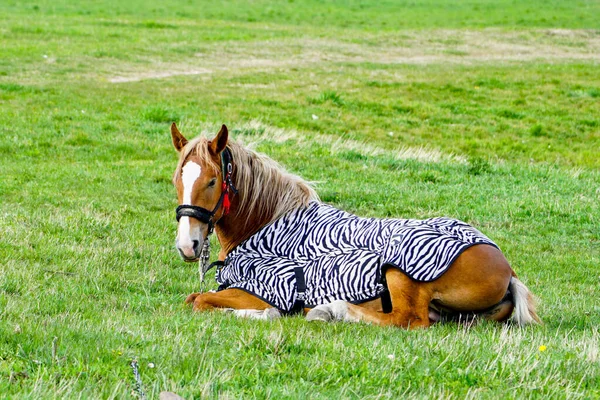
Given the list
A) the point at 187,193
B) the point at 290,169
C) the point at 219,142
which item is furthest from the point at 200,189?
the point at 290,169

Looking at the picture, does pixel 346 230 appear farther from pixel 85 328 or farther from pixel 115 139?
pixel 115 139

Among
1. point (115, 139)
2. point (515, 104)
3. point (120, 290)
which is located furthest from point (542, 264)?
point (515, 104)

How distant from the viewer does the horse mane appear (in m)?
7.15

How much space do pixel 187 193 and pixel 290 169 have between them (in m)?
7.36

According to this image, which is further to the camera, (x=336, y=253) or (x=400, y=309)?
(x=336, y=253)

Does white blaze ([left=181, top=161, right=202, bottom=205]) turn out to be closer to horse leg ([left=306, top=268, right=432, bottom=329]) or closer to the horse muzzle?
the horse muzzle

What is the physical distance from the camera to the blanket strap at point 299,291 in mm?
6719

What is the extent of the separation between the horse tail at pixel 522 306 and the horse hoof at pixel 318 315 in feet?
4.81

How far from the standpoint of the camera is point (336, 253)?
6777 mm

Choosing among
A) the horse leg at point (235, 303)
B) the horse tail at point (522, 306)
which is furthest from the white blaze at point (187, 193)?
the horse tail at point (522, 306)

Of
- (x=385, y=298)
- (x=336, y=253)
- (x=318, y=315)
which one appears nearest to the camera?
(x=318, y=315)

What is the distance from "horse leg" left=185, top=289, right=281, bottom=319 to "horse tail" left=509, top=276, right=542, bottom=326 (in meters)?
1.92

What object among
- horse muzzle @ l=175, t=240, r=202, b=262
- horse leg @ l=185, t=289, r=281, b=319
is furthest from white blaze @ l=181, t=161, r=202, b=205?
horse leg @ l=185, t=289, r=281, b=319

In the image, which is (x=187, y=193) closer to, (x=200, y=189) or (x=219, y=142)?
(x=200, y=189)
